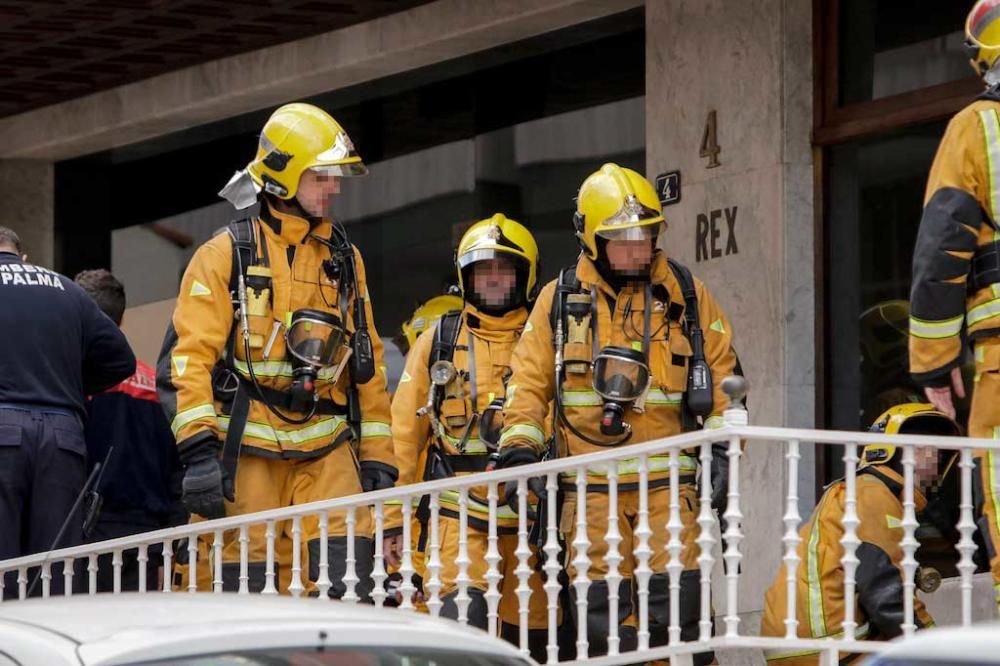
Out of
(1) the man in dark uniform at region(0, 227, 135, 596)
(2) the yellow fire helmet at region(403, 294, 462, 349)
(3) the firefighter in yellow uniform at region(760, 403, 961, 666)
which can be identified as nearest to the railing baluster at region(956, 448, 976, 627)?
(3) the firefighter in yellow uniform at region(760, 403, 961, 666)

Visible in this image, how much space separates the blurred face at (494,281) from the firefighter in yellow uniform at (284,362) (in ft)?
2.74

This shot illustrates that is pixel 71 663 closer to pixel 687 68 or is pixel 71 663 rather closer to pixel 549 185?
pixel 687 68

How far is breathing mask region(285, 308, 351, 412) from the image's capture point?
769cm

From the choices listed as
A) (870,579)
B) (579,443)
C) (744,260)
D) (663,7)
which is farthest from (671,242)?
(870,579)

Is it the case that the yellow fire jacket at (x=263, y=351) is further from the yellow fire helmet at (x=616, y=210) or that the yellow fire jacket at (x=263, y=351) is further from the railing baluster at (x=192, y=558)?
the yellow fire helmet at (x=616, y=210)

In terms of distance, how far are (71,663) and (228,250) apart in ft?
12.4

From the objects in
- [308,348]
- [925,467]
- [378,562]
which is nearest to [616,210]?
[308,348]

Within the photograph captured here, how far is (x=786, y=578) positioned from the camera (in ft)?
22.1

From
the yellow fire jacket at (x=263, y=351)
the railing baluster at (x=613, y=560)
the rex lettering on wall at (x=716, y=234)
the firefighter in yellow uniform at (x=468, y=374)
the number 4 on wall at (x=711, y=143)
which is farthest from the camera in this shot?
the number 4 on wall at (x=711, y=143)

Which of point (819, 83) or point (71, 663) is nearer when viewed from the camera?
point (71, 663)

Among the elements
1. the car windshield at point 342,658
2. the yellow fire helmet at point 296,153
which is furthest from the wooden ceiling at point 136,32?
the car windshield at point 342,658

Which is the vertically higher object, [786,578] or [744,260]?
[744,260]

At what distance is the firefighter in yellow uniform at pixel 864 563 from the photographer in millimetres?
7172

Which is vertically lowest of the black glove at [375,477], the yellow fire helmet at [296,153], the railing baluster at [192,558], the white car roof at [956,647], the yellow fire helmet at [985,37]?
the railing baluster at [192,558]
